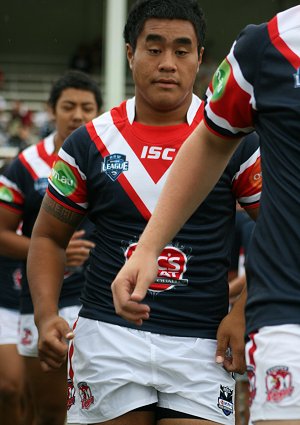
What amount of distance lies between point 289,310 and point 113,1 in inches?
730

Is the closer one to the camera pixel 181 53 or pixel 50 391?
pixel 181 53

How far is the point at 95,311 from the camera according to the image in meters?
4.26

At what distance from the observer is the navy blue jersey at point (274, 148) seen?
120 inches

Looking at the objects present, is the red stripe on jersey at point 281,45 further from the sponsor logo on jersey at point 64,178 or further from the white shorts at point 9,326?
the white shorts at point 9,326

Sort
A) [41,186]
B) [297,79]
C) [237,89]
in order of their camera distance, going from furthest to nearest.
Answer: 1. [41,186]
2. [237,89]
3. [297,79]

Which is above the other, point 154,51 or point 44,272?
point 154,51

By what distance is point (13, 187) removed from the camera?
654cm

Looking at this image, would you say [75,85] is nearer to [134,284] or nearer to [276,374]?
[134,284]

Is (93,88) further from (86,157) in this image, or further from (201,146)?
(201,146)

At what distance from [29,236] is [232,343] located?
286 centimetres

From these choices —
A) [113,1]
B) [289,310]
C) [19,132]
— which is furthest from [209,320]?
[19,132]

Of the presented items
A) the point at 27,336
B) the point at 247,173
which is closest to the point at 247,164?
the point at 247,173

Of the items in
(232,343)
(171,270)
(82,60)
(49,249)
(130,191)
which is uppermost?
(82,60)

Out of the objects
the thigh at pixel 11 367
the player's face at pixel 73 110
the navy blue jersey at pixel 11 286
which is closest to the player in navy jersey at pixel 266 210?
the player's face at pixel 73 110
